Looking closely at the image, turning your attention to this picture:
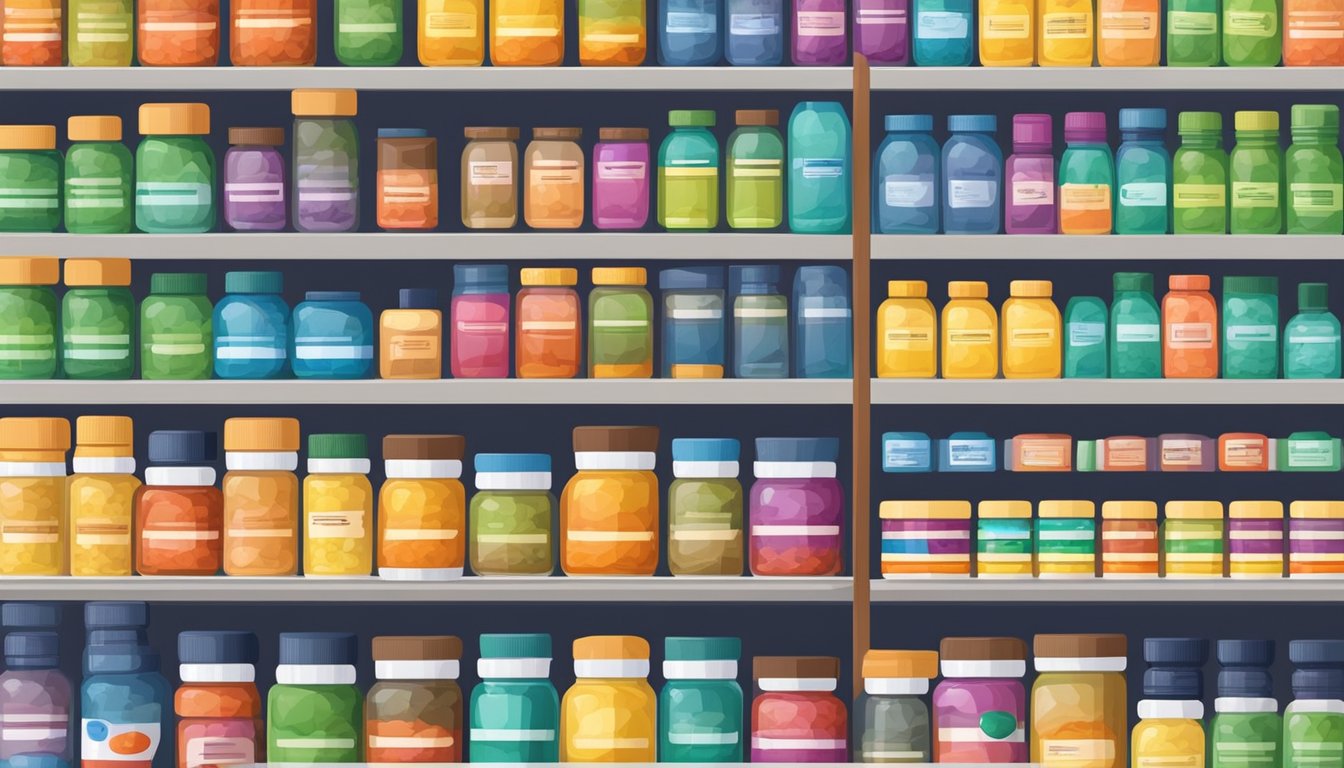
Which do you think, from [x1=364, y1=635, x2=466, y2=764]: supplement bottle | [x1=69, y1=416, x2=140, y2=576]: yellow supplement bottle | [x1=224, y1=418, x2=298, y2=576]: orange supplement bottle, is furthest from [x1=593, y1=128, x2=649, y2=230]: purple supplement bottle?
[x1=69, y1=416, x2=140, y2=576]: yellow supplement bottle

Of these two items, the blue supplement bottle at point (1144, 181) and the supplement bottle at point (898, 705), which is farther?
the blue supplement bottle at point (1144, 181)

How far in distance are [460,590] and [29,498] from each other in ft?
2.11

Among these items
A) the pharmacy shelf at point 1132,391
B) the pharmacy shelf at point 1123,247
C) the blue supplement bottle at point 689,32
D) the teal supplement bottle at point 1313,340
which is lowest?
the pharmacy shelf at point 1132,391

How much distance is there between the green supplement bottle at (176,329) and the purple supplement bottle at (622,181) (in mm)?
588

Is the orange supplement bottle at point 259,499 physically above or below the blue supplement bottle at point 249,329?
below

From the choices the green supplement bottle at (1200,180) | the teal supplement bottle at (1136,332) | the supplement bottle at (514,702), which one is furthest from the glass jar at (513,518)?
the green supplement bottle at (1200,180)

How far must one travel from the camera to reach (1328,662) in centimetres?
317

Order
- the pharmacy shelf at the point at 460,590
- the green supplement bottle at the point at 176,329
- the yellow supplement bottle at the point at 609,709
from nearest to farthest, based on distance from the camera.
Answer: the yellow supplement bottle at the point at 609,709 < the pharmacy shelf at the point at 460,590 < the green supplement bottle at the point at 176,329

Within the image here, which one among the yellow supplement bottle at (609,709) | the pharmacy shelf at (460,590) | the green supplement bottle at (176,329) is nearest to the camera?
the yellow supplement bottle at (609,709)

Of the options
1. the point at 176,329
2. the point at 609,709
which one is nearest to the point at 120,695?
the point at 176,329

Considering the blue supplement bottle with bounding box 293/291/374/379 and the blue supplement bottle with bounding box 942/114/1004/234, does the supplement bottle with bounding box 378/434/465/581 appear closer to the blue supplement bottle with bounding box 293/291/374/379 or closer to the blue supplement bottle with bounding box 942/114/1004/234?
the blue supplement bottle with bounding box 293/291/374/379

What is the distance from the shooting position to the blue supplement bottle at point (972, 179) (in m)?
3.30

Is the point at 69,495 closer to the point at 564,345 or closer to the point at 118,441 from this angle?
the point at 118,441

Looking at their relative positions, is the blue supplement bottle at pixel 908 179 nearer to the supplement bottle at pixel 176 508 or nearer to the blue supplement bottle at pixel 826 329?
the blue supplement bottle at pixel 826 329
